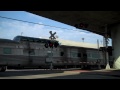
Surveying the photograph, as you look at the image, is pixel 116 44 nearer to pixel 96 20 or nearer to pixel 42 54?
pixel 96 20

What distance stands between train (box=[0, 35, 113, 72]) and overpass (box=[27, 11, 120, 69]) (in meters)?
3.67

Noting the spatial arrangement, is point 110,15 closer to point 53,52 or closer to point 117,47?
point 117,47

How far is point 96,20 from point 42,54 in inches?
384

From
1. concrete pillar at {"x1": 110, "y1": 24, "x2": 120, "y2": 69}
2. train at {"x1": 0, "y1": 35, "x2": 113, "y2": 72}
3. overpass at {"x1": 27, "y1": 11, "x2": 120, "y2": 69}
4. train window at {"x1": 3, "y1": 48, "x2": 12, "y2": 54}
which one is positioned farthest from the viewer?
concrete pillar at {"x1": 110, "y1": 24, "x2": 120, "y2": 69}

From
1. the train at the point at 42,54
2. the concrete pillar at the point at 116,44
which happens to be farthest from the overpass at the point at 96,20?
the train at the point at 42,54

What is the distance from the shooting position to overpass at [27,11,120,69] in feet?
92.1

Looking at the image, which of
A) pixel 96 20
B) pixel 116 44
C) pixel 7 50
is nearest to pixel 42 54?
pixel 7 50

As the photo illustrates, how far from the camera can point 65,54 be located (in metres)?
32.7

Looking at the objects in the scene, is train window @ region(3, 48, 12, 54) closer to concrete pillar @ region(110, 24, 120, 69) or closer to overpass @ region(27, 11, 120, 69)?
overpass @ region(27, 11, 120, 69)

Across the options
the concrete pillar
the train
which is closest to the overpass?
the concrete pillar

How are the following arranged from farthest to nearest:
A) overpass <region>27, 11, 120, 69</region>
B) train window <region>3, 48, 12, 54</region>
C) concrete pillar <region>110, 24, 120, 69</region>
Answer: concrete pillar <region>110, 24, 120, 69</region>, overpass <region>27, 11, 120, 69</region>, train window <region>3, 48, 12, 54</region>

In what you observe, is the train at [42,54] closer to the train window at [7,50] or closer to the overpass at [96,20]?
the train window at [7,50]
